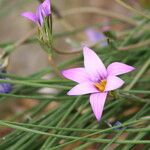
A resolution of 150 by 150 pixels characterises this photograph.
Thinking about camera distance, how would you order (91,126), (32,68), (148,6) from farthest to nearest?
(32,68)
(148,6)
(91,126)

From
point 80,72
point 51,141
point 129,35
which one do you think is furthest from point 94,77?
point 129,35

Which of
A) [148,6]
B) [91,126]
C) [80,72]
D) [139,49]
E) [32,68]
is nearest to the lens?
[80,72]

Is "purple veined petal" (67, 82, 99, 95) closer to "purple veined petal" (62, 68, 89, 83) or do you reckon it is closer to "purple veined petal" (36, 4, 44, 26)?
"purple veined petal" (62, 68, 89, 83)

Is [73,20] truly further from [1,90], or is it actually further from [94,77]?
[94,77]

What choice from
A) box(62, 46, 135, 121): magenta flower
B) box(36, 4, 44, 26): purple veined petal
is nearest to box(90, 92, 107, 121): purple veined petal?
box(62, 46, 135, 121): magenta flower

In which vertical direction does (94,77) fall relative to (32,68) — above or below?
below

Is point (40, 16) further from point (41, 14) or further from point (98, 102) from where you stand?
point (98, 102)
